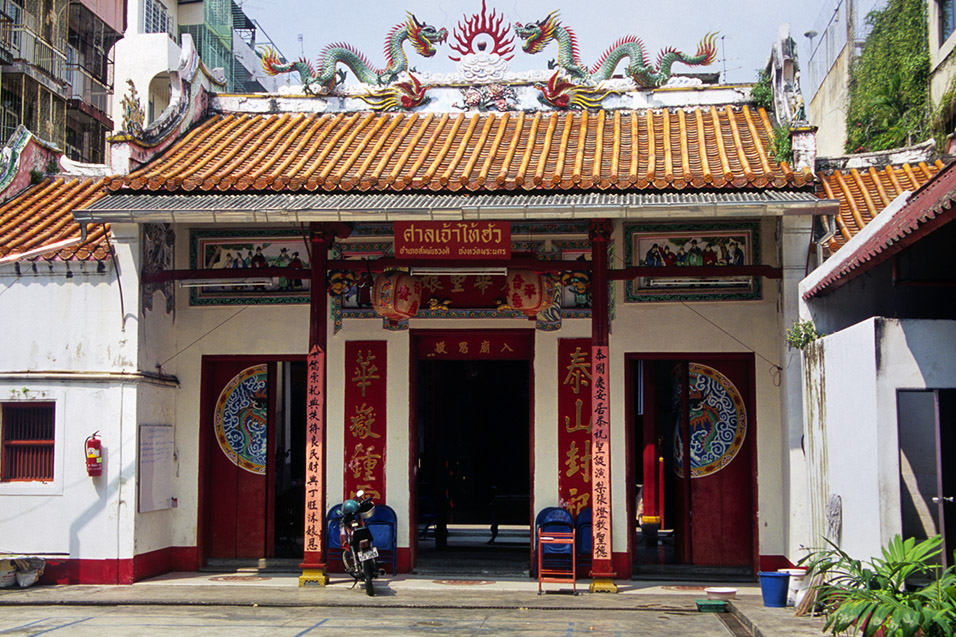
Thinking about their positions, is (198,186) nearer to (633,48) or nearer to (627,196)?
(627,196)

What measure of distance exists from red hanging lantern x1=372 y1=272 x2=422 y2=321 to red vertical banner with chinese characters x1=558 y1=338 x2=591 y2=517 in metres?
1.90

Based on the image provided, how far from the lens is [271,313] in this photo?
12.8m

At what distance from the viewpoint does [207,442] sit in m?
12.9

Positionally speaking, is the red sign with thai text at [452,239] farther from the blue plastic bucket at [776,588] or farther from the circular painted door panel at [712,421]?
the blue plastic bucket at [776,588]

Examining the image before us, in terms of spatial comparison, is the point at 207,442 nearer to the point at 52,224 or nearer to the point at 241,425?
the point at 241,425

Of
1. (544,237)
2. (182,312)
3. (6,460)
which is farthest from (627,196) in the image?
(6,460)

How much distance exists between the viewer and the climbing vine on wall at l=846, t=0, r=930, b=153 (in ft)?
50.5

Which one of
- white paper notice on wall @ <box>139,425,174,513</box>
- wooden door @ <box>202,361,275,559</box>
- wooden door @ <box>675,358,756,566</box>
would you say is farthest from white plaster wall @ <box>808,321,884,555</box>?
white paper notice on wall @ <box>139,425,174,513</box>

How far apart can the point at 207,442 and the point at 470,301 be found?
3.67 metres

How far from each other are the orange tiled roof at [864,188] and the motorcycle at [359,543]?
5700mm

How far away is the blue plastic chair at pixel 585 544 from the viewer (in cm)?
1205

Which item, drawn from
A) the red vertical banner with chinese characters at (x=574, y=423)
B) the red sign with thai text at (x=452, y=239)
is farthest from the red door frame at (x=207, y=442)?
the red vertical banner with chinese characters at (x=574, y=423)

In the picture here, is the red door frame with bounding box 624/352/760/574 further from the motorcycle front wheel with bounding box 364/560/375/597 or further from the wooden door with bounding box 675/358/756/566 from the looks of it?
the motorcycle front wheel with bounding box 364/560/375/597

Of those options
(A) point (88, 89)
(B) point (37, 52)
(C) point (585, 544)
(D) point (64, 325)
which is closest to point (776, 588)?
(C) point (585, 544)
